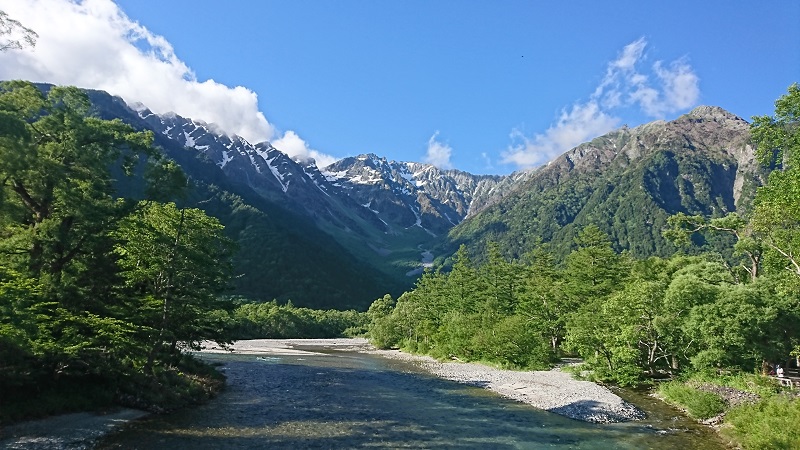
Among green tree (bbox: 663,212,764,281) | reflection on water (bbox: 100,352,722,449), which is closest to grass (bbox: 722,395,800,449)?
reflection on water (bbox: 100,352,722,449)

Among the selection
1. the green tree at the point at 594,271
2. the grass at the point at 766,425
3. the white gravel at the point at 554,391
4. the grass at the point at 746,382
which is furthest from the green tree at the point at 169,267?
the green tree at the point at 594,271

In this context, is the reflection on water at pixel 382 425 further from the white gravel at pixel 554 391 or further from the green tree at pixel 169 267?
the green tree at pixel 169 267

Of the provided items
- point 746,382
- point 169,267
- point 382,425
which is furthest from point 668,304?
point 169,267

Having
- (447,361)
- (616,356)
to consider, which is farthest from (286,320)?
(616,356)

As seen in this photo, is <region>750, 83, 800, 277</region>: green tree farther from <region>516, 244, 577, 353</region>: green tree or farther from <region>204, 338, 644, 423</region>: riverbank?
<region>516, 244, 577, 353</region>: green tree

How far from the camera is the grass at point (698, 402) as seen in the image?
27.0 metres

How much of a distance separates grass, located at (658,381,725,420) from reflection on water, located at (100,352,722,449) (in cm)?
98

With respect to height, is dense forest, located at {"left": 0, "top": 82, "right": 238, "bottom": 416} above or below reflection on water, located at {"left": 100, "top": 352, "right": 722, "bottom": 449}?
above

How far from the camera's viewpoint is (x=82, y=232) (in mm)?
26750

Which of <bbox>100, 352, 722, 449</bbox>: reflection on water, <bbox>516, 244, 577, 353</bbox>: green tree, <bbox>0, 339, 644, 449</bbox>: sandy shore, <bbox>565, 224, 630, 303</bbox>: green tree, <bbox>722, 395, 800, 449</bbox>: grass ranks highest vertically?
<bbox>565, 224, 630, 303</bbox>: green tree

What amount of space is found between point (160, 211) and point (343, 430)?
56.0 ft

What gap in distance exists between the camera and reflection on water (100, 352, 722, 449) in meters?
21.9

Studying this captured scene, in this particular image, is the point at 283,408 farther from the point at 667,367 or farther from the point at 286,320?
the point at 286,320

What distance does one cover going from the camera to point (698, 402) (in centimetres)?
2734
